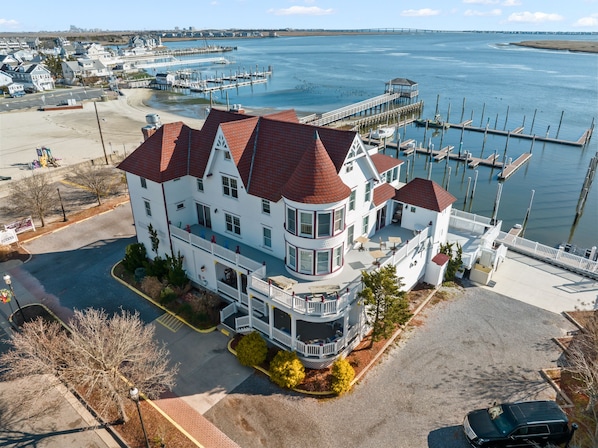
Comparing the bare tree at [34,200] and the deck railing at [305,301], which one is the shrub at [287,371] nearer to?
the deck railing at [305,301]

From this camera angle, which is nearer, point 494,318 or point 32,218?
point 494,318

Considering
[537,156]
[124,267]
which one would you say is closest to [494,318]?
[124,267]

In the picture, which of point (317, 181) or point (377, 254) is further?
point (377, 254)

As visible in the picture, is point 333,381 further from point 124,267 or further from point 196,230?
point 124,267

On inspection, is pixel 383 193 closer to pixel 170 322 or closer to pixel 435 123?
pixel 170 322

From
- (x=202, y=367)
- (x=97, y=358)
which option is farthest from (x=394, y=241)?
(x=97, y=358)

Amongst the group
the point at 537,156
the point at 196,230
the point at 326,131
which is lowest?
the point at 537,156
